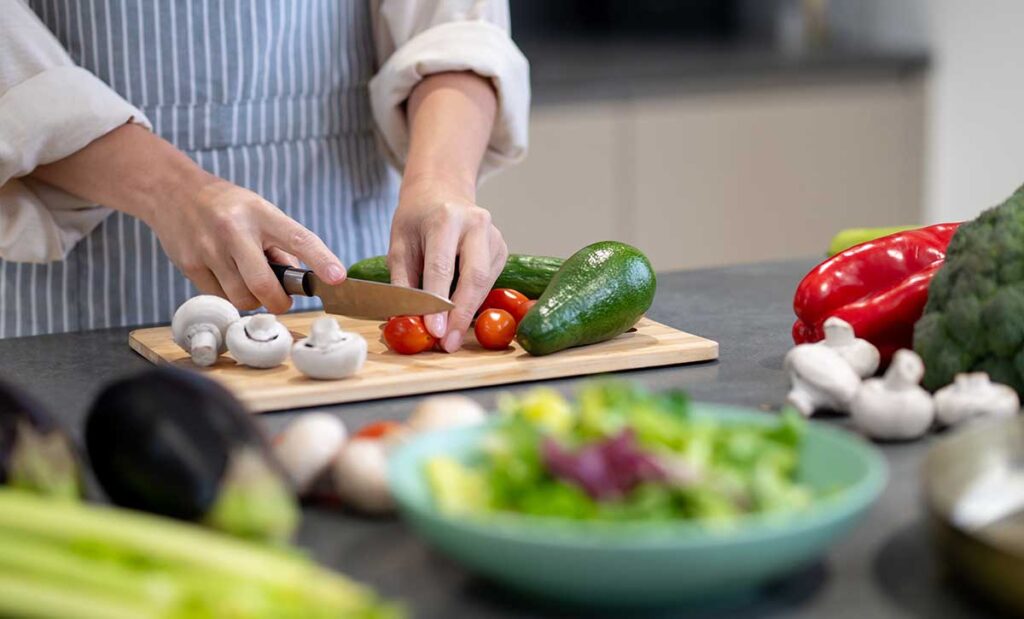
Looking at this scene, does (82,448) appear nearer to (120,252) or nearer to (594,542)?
(594,542)

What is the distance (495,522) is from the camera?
77 centimetres

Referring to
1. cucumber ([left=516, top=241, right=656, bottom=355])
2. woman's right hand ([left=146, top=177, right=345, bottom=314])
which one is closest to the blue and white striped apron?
woman's right hand ([left=146, top=177, right=345, bottom=314])

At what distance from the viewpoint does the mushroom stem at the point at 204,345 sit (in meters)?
1.35

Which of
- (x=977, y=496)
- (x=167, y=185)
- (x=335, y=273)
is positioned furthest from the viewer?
(x=167, y=185)

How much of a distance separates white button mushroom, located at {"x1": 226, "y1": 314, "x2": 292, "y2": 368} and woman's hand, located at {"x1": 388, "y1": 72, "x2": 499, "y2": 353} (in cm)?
15

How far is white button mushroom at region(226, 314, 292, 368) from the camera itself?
1.33 meters

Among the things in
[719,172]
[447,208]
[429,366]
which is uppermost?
[447,208]

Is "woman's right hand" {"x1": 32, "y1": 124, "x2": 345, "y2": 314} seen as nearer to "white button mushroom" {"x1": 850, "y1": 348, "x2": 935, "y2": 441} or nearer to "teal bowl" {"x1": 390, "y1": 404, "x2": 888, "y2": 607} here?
"white button mushroom" {"x1": 850, "y1": 348, "x2": 935, "y2": 441}

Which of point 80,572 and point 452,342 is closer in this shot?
point 80,572

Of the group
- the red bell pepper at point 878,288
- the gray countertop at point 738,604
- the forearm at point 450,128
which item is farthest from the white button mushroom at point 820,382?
the forearm at point 450,128

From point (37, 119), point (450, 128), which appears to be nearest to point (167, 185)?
point (37, 119)

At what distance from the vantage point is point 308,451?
0.94 meters

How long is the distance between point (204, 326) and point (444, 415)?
0.47 metres

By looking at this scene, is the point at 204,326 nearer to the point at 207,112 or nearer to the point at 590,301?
the point at 590,301
